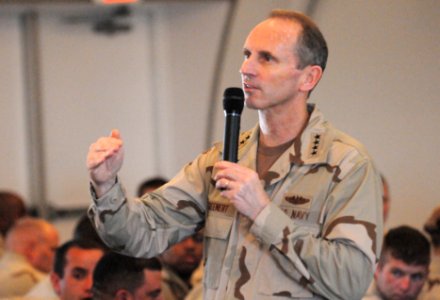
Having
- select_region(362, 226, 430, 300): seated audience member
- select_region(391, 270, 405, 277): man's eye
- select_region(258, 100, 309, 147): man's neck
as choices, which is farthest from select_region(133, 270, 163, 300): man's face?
select_region(258, 100, 309, 147): man's neck

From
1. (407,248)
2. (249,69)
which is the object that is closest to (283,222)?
(249,69)

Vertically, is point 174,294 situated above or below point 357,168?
below

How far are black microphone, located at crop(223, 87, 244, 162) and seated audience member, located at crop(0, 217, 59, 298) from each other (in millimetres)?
2908

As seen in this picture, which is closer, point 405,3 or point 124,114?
point 405,3

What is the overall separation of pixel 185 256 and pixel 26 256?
0.97 metres

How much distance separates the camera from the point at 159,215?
8.79 ft

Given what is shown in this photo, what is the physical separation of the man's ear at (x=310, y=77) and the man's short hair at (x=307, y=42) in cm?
1

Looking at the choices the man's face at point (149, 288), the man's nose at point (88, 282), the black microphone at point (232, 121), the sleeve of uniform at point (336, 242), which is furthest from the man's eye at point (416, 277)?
the black microphone at point (232, 121)

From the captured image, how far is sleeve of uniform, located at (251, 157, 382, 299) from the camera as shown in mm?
2355

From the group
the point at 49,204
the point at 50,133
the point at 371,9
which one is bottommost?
the point at 49,204

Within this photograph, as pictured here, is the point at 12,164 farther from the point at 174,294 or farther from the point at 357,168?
the point at 357,168

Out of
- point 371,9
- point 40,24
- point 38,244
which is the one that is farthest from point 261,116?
point 40,24

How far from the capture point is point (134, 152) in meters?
8.27

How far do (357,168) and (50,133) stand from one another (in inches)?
232
